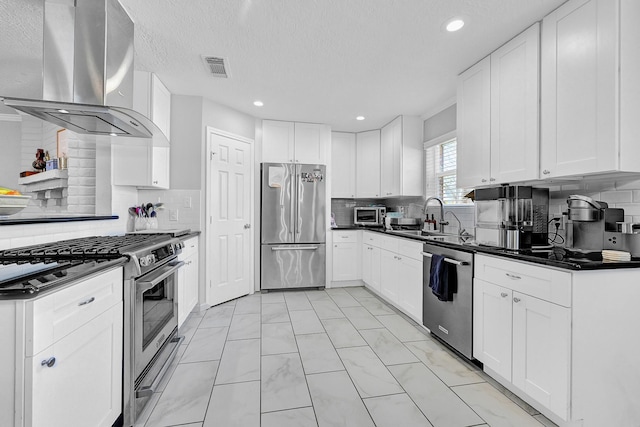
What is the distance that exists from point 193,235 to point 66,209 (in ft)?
3.67

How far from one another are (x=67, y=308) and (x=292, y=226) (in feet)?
10.3

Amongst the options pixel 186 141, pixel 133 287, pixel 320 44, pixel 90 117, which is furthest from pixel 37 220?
pixel 320 44

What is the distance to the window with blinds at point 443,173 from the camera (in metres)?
3.59

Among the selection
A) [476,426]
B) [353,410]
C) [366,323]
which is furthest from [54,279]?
[366,323]

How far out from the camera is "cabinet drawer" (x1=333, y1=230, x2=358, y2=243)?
4.43 m

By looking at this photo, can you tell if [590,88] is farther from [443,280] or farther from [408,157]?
[408,157]

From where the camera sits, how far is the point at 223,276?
3.64 meters

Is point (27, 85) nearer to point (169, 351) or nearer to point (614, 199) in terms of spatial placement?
point (169, 351)

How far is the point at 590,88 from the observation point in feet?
5.59

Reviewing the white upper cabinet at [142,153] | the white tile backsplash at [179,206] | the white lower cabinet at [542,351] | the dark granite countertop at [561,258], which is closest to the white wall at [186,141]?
the white tile backsplash at [179,206]

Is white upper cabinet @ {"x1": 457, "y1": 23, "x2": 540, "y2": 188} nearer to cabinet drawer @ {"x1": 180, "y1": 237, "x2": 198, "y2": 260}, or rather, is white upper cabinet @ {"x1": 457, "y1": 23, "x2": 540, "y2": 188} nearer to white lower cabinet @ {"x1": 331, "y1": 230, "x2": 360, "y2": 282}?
white lower cabinet @ {"x1": 331, "y1": 230, "x2": 360, "y2": 282}

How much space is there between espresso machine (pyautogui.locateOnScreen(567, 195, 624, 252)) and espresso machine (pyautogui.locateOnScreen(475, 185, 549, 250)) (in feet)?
0.89

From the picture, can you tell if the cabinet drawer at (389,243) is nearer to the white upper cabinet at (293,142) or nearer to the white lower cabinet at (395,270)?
the white lower cabinet at (395,270)

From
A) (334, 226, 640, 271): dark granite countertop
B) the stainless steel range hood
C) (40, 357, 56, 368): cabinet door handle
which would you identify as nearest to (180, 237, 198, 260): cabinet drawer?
the stainless steel range hood
